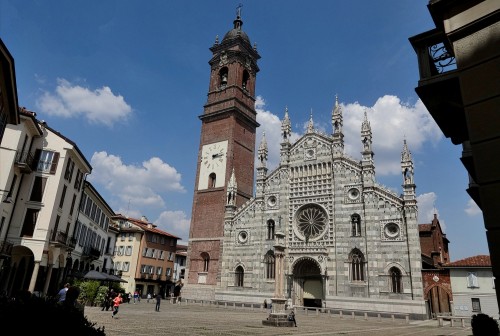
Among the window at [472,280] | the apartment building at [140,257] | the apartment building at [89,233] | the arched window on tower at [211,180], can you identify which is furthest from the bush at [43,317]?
the apartment building at [140,257]

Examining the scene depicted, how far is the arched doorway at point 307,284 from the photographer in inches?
1469

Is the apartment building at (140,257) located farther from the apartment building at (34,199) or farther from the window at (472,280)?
the window at (472,280)

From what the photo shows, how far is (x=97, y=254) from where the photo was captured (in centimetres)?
4303

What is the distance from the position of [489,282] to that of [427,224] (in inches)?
664

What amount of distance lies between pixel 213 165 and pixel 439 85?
40990 mm

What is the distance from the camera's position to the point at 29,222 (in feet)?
91.1

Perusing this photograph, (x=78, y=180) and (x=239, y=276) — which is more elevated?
(x=78, y=180)

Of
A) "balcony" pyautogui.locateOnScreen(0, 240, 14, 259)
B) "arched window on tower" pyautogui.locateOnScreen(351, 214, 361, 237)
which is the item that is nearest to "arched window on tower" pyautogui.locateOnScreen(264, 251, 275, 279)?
"arched window on tower" pyautogui.locateOnScreen(351, 214, 361, 237)

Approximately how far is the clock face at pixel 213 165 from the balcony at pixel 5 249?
79.1 feet

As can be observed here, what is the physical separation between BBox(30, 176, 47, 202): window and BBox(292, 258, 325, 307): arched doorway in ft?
80.7

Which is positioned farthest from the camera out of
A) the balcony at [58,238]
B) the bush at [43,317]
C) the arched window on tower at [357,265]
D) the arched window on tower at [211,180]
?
the arched window on tower at [211,180]

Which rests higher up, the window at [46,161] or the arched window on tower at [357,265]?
the window at [46,161]

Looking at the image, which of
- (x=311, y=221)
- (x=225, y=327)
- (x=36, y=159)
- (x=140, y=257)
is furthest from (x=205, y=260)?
(x=225, y=327)

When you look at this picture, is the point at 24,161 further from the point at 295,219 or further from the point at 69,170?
the point at 295,219
